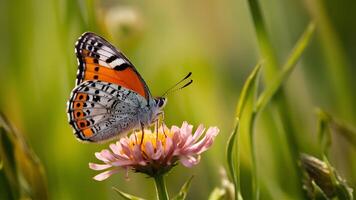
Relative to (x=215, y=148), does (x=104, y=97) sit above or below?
above

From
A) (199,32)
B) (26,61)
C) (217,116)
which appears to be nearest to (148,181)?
(217,116)

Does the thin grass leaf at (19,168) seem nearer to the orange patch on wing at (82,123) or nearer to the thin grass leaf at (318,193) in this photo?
the orange patch on wing at (82,123)

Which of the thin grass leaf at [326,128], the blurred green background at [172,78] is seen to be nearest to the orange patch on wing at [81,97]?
the blurred green background at [172,78]

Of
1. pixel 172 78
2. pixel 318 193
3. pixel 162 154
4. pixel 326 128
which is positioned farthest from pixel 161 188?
pixel 172 78

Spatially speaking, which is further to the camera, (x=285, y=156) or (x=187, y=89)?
(x=187, y=89)

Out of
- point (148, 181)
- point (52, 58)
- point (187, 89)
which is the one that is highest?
point (52, 58)

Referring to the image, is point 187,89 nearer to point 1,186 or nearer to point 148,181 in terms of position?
point 148,181

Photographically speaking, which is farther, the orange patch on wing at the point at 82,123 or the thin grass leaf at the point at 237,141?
the orange patch on wing at the point at 82,123

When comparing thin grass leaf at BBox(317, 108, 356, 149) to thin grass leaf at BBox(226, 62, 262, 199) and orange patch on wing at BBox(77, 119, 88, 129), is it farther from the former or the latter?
orange patch on wing at BBox(77, 119, 88, 129)

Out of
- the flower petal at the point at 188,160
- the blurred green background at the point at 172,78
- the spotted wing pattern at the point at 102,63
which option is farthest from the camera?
the blurred green background at the point at 172,78
